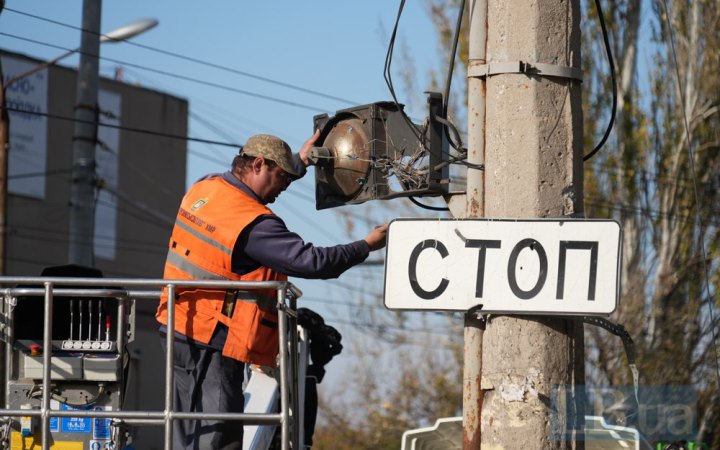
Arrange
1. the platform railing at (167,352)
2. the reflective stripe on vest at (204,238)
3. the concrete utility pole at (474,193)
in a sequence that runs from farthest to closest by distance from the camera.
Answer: the reflective stripe on vest at (204,238) → the platform railing at (167,352) → the concrete utility pole at (474,193)

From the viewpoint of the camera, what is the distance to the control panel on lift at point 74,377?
5.17 m

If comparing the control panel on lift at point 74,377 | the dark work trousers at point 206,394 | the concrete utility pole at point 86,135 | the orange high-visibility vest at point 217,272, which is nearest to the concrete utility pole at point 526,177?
the orange high-visibility vest at point 217,272

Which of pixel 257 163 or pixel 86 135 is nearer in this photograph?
pixel 257 163

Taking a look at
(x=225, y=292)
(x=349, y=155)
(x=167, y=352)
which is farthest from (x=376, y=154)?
(x=167, y=352)

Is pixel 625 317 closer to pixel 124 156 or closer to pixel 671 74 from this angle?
pixel 671 74

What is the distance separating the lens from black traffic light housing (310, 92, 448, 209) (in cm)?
495

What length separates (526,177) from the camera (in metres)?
4.57

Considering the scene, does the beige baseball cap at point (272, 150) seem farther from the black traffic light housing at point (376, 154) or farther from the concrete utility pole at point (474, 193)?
the concrete utility pole at point (474, 193)

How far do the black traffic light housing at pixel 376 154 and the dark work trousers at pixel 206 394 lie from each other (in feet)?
3.05

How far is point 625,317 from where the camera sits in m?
20.4

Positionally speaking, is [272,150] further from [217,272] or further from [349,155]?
[217,272]

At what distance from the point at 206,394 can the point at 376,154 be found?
4.31 ft

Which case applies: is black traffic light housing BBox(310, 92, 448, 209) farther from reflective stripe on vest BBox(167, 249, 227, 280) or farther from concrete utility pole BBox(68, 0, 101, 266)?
concrete utility pole BBox(68, 0, 101, 266)

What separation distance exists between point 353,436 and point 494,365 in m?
25.3
